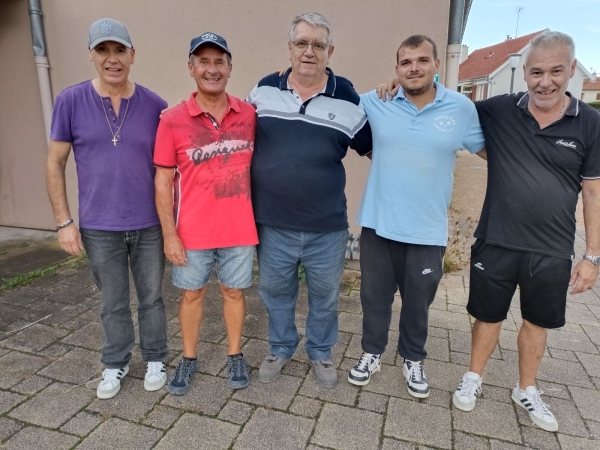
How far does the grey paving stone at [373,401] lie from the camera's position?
2416 mm

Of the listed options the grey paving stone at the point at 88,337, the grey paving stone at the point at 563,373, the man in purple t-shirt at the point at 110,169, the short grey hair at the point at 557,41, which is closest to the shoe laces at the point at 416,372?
the grey paving stone at the point at 563,373

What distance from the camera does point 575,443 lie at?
7.18ft

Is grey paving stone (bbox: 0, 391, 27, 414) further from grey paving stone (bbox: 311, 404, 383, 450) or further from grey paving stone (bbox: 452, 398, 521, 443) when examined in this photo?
grey paving stone (bbox: 452, 398, 521, 443)

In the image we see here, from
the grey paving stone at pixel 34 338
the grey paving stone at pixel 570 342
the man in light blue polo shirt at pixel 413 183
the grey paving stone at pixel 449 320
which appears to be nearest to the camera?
the man in light blue polo shirt at pixel 413 183

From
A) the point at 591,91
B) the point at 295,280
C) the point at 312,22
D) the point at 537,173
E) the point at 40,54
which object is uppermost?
the point at 591,91

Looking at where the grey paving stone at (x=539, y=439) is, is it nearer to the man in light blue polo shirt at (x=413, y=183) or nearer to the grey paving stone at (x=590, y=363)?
the man in light blue polo shirt at (x=413, y=183)

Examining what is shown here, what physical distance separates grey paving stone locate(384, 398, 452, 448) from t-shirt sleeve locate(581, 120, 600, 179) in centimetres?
144

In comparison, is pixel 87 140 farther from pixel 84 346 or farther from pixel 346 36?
pixel 346 36

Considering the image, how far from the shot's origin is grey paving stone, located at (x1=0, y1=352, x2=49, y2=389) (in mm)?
2578

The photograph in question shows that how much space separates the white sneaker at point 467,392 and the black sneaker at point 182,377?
1530mm

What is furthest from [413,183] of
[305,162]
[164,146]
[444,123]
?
[164,146]

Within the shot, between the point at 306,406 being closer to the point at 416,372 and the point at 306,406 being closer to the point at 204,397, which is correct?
the point at 204,397

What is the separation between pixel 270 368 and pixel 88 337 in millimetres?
1407

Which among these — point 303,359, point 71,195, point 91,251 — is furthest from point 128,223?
point 71,195
